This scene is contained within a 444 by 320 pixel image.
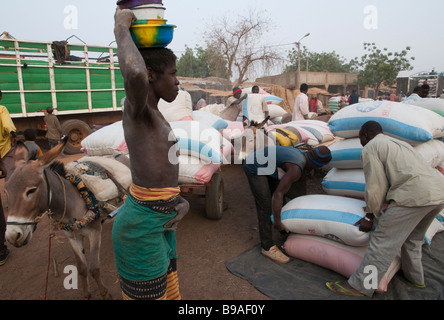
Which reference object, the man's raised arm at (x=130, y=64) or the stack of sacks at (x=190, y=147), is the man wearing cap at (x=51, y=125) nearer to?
the stack of sacks at (x=190, y=147)

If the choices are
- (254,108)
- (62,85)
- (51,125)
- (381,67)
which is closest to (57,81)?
(62,85)

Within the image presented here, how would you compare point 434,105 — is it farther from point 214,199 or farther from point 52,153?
Result: point 52,153

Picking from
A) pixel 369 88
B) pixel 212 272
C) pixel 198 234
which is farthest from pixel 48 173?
pixel 369 88

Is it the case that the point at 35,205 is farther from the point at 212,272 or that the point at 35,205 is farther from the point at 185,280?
the point at 212,272

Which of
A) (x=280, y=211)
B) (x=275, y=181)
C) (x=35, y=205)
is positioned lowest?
(x=280, y=211)

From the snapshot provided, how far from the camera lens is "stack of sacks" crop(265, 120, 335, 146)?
4659 mm

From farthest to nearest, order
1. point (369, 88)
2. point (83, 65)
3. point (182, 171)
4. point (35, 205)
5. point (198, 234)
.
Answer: point (369, 88) < point (83, 65) < point (198, 234) < point (182, 171) < point (35, 205)

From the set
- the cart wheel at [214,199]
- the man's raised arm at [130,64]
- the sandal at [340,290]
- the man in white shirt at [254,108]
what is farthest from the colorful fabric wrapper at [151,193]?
the man in white shirt at [254,108]

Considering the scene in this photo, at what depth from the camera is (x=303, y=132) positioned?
5.36 m

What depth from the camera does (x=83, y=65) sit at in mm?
8445

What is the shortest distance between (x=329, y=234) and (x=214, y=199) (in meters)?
1.73

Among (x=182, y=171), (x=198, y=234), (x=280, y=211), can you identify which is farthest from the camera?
(x=198, y=234)

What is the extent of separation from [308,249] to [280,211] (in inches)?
19.6

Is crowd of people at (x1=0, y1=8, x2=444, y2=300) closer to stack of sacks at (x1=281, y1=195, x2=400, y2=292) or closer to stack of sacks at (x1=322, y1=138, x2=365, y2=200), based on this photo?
stack of sacks at (x1=281, y1=195, x2=400, y2=292)
